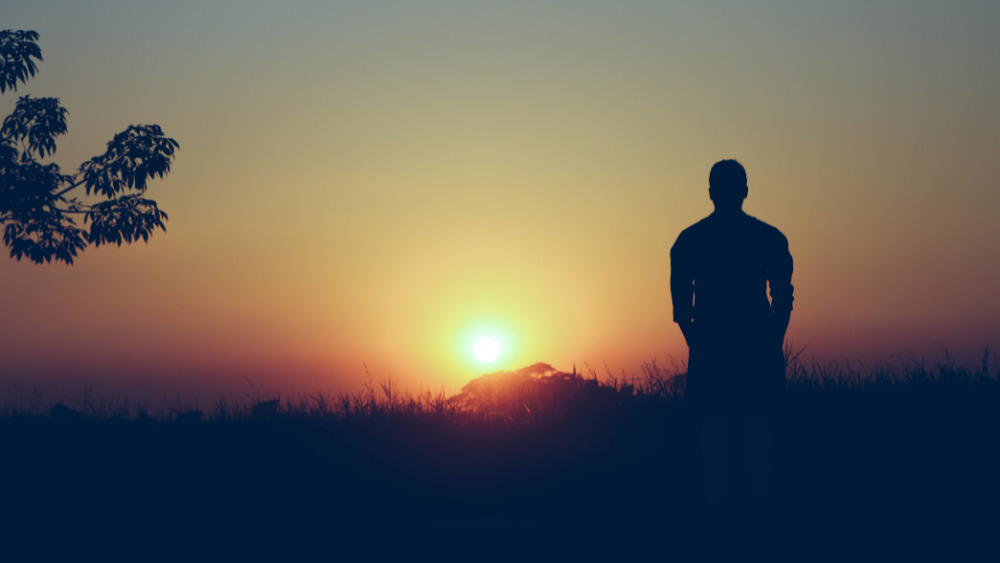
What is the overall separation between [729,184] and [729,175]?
53 mm

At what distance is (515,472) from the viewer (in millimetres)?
7207

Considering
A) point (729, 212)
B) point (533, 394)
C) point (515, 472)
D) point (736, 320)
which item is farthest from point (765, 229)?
point (533, 394)

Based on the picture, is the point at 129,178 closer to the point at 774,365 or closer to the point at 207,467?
the point at 207,467

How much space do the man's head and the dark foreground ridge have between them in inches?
54.4

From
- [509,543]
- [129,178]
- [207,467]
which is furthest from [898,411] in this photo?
[129,178]

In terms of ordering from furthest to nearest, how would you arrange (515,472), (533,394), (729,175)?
(533,394), (515,472), (729,175)

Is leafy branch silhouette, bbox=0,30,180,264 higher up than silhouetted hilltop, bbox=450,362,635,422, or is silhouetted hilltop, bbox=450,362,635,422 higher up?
leafy branch silhouette, bbox=0,30,180,264

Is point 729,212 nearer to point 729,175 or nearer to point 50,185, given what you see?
point 729,175

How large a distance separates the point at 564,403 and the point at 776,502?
12.1 ft

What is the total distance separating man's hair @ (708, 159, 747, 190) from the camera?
5.05 metres

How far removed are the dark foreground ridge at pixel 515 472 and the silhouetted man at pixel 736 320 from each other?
18cm

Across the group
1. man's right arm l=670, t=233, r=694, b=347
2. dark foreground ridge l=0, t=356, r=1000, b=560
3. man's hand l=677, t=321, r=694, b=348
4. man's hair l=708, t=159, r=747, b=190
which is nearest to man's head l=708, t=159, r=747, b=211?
man's hair l=708, t=159, r=747, b=190

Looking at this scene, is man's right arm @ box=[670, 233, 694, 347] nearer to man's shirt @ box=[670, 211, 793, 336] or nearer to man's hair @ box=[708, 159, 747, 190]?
man's shirt @ box=[670, 211, 793, 336]

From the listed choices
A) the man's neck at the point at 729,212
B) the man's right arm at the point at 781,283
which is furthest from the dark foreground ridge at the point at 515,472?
the man's neck at the point at 729,212
